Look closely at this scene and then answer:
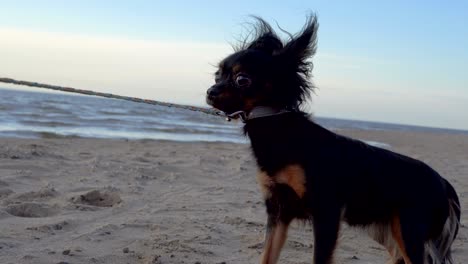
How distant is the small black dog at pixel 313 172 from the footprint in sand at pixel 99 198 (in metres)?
2.77

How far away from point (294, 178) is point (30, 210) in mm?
3221

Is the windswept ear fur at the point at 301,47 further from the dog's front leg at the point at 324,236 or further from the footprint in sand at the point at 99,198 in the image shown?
the footprint in sand at the point at 99,198

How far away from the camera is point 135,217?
19.9 feet

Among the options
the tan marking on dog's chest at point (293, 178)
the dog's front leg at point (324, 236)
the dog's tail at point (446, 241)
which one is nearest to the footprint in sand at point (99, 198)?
the tan marking on dog's chest at point (293, 178)

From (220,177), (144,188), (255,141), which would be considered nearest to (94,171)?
→ (144,188)

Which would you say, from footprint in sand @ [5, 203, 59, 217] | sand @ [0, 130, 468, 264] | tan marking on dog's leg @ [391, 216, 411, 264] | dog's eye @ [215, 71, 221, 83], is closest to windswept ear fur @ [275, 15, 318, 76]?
dog's eye @ [215, 71, 221, 83]

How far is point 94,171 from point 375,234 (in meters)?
5.09

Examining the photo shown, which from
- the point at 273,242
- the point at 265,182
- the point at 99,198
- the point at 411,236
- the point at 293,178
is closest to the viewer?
the point at 293,178

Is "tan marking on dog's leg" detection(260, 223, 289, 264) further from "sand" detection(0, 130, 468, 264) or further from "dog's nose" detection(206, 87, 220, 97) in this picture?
"dog's nose" detection(206, 87, 220, 97)

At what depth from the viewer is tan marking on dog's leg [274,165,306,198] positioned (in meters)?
4.13

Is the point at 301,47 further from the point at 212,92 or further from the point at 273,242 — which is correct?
the point at 273,242

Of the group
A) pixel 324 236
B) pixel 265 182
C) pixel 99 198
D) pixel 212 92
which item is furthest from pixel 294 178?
pixel 99 198

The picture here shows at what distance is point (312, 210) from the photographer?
416cm

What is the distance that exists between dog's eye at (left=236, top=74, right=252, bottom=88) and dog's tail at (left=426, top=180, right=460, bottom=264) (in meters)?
1.93
